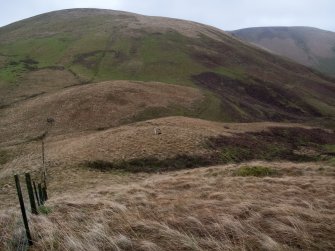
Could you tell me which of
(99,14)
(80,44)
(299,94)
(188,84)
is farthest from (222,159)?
(99,14)

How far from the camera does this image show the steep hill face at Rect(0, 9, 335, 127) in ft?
239

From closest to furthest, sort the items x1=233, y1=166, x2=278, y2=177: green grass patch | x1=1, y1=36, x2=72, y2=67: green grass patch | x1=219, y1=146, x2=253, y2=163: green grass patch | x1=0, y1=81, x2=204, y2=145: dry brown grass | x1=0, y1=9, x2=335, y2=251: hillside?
x1=0, y1=9, x2=335, y2=251: hillside
x1=233, y1=166, x2=278, y2=177: green grass patch
x1=219, y1=146, x2=253, y2=163: green grass patch
x1=0, y1=81, x2=204, y2=145: dry brown grass
x1=1, y1=36, x2=72, y2=67: green grass patch

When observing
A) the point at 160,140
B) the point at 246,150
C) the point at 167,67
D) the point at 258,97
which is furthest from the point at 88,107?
the point at 258,97

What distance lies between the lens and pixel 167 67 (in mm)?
89312

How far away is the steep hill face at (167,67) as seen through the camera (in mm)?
72812

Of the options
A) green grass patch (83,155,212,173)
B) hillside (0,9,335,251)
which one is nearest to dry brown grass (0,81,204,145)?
hillside (0,9,335,251)

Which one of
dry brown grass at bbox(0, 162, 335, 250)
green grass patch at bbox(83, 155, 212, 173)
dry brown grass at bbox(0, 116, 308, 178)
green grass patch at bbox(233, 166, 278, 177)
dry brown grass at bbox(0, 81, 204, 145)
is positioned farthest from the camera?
dry brown grass at bbox(0, 81, 204, 145)

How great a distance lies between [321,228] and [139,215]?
4.14 m

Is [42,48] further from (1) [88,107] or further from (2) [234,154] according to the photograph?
(2) [234,154]

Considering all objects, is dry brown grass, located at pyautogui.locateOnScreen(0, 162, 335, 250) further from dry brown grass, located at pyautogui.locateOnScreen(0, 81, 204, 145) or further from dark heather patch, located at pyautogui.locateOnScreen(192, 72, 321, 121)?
dark heather patch, located at pyautogui.locateOnScreen(192, 72, 321, 121)

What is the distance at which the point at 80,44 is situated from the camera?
111 meters

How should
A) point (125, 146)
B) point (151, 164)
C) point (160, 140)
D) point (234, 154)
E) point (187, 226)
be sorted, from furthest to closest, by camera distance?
point (160, 140), point (234, 154), point (125, 146), point (151, 164), point (187, 226)

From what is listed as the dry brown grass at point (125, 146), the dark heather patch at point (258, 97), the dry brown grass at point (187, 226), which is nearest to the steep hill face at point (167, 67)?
the dark heather patch at point (258, 97)

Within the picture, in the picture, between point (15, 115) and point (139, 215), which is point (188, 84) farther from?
point (139, 215)
